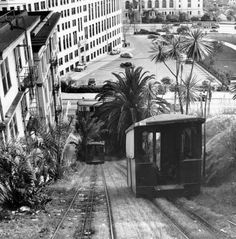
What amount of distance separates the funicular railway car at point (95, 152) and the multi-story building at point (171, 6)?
146188 mm

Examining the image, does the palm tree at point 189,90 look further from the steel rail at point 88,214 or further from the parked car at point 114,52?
the parked car at point 114,52

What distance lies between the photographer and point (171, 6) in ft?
583

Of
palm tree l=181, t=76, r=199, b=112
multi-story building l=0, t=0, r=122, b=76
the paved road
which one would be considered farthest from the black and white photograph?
multi-story building l=0, t=0, r=122, b=76

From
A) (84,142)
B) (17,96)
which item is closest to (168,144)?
(17,96)

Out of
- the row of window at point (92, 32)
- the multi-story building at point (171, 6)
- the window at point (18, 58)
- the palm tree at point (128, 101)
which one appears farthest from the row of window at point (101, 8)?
the multi-story building at point (171, 6)

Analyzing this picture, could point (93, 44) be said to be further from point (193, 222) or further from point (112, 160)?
point (193, 222)

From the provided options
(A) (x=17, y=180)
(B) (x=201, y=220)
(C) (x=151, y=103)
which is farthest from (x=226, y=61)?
(A) (x=17, y=180)

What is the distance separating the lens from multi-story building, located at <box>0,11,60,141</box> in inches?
752

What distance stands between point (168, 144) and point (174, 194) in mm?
2316

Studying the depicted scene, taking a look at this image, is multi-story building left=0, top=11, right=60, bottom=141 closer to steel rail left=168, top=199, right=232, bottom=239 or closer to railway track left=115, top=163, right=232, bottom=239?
railway track left=115, top=163, right=232, bottom=239

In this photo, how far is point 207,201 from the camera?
16.8 m

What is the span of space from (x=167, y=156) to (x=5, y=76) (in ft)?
29.9

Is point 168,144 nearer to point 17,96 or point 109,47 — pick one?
point 17,96

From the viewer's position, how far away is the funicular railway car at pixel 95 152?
33250 mm
